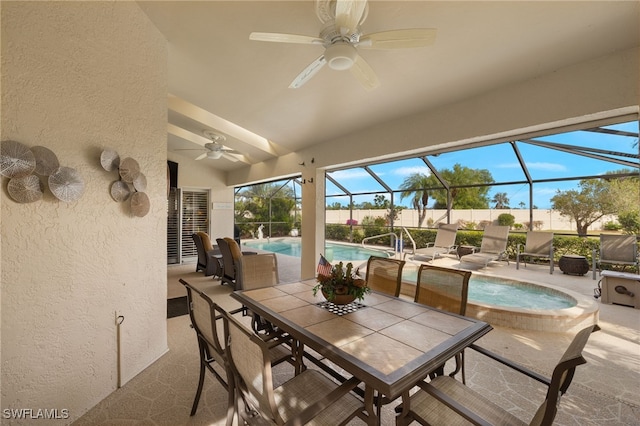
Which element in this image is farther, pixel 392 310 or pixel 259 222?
pixel 259 222

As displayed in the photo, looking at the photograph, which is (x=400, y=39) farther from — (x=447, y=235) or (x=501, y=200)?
(x=501, y=200)

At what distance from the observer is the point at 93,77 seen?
196cm

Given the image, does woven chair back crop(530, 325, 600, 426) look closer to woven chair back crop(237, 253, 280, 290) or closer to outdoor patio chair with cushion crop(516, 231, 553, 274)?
woven chair back crop(237, 253, 280, 290)

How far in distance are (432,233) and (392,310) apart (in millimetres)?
6637

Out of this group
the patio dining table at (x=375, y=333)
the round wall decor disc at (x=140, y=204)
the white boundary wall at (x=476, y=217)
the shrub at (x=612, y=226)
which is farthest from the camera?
the white boundary wall at (x=476, y=217)

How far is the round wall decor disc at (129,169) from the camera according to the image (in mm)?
2166

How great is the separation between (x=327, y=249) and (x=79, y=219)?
6.55 metres

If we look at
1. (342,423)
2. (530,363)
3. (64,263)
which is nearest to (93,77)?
(64,263)

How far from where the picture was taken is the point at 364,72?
215 centimetres

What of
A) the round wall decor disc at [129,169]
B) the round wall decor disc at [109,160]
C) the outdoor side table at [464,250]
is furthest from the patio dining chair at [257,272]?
the outdoor side table at [464,250]

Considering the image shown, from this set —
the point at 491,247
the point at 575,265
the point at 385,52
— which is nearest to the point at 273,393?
the point at 385,52

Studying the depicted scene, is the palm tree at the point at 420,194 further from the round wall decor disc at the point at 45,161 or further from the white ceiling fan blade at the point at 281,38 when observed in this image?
the round wall decor disc at the point at 45,161

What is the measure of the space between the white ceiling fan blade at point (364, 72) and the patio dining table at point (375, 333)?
6.05ft

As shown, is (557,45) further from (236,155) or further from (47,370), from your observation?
(236,155)
